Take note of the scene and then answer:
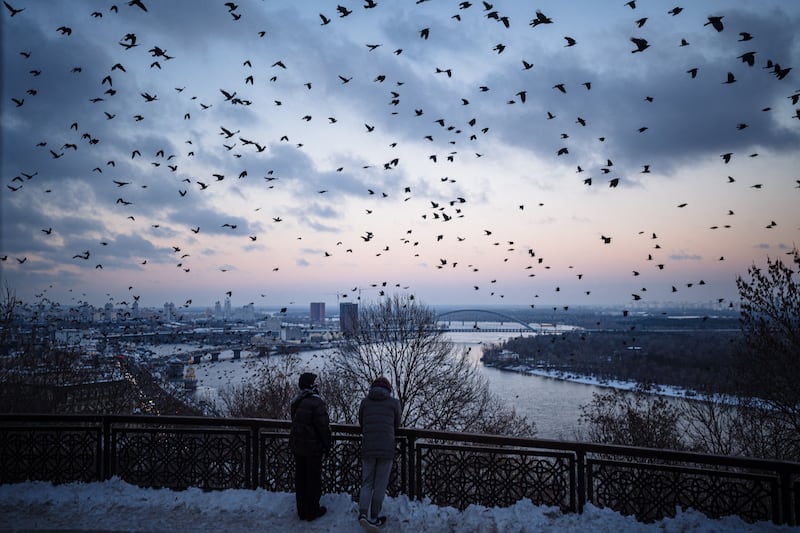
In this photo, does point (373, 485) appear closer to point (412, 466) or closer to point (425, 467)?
point (412, 466)

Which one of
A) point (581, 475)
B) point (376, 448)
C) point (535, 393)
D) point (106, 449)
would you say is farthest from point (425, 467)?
point (535, 393)

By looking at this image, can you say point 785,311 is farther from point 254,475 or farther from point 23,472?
point 23,472

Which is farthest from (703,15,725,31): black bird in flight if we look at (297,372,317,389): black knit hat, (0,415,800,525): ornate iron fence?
(297,372,317,389): black knit hat

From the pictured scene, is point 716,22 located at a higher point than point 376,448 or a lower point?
higher

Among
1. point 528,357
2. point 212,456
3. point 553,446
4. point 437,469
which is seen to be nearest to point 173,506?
point 212,456

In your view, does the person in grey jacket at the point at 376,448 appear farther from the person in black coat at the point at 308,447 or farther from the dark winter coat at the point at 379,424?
the person in black coat at the point at 308,447

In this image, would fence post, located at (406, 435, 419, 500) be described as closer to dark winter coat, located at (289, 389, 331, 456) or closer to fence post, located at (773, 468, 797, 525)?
dark winter coat, located at (289, 389, 331, 456)
